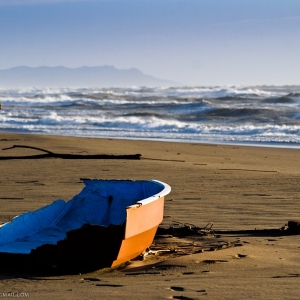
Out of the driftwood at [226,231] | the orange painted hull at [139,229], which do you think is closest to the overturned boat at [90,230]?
the orange painted hull at [139,229]

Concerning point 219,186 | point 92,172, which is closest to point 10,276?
point 219,186

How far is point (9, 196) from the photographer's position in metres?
8.93

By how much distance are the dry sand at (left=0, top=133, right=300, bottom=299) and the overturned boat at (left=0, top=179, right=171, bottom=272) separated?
0.46 feet

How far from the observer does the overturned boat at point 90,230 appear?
16.3 feet

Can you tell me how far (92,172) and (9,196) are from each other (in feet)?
8.38

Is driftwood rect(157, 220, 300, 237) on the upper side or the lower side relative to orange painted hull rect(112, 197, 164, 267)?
lower

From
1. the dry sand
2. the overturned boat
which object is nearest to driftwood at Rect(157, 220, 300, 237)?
the dry sand

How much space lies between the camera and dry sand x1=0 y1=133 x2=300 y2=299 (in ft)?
15.0

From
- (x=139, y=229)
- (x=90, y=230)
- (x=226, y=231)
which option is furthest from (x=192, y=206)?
(x=90, y=230)

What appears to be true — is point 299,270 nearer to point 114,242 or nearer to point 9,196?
point 114,242

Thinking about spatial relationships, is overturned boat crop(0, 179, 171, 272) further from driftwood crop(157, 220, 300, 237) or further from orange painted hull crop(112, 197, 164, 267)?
driftwood crop(157, 220, 300, 237)

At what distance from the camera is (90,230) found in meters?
4.92

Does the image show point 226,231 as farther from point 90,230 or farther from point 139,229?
point 90,230

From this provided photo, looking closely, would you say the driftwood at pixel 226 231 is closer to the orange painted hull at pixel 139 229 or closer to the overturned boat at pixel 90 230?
the overturned boat at pixel 90 230
